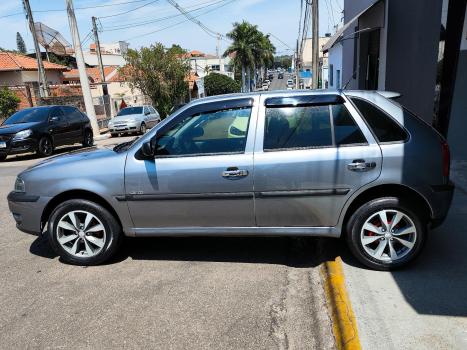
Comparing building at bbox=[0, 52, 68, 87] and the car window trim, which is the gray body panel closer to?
the car window trim

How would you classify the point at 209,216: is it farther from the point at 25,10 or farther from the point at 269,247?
the point at 25,10

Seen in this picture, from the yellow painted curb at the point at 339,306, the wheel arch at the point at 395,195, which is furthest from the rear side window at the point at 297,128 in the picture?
the yellow painted curb at the point at 339,306

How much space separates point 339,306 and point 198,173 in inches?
68.1

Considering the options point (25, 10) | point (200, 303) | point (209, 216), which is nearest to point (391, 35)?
point (209, 216)

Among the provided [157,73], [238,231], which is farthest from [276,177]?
[157,73]

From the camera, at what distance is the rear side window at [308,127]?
13.5 ft

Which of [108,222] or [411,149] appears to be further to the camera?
[108,222]

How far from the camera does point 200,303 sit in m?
3.82

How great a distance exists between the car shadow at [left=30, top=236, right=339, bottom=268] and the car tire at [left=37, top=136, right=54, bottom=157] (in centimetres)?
926

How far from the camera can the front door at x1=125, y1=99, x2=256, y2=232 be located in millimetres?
4180

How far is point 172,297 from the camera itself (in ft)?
13.0

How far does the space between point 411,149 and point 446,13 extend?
6.13 metres

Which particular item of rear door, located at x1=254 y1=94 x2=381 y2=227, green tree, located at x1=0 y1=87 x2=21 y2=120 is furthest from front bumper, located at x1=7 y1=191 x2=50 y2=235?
green tree, located at x1=0 y1=87 x2=21 y2=120

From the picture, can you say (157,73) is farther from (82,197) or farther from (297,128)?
(297,128)
